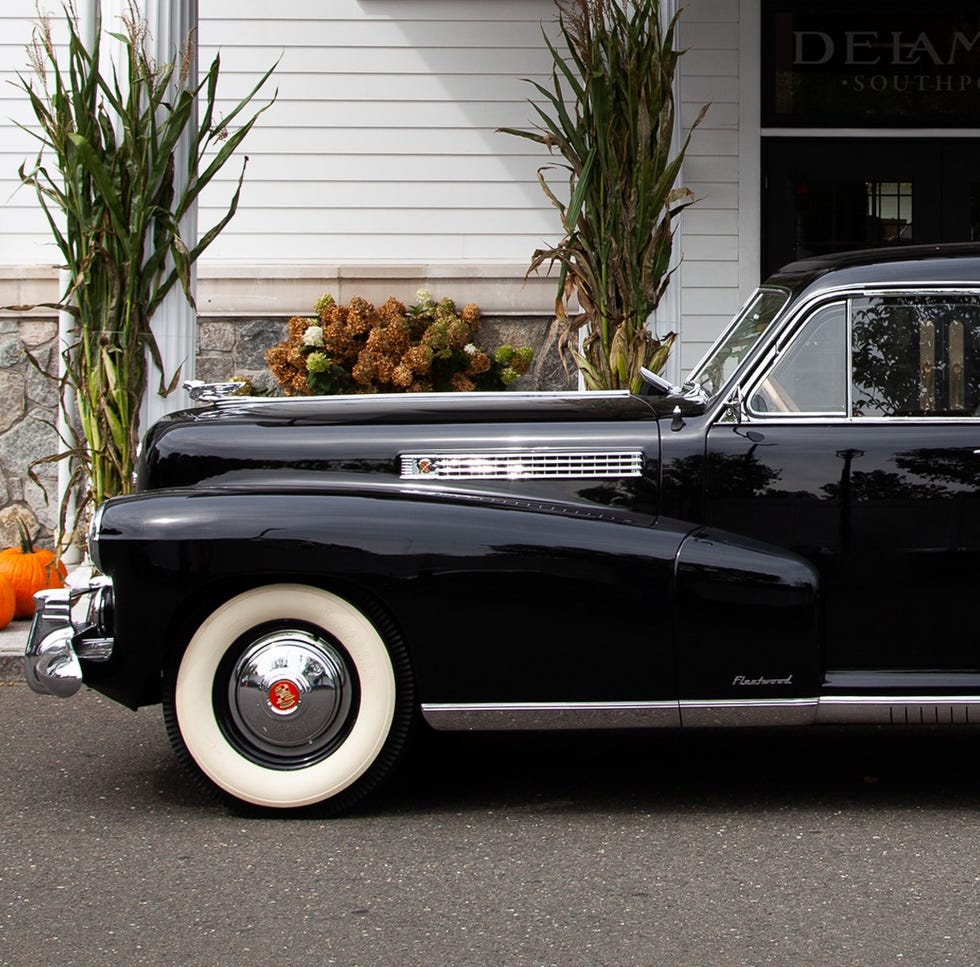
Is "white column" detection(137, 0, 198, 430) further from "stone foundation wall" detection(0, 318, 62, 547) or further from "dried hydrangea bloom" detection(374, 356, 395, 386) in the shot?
"stone foundation wall" detection(0, 318, 62, 547)

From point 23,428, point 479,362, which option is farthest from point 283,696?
point 23,428

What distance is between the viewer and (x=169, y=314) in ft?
25.7

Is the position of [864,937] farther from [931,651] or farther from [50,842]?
[50,842]

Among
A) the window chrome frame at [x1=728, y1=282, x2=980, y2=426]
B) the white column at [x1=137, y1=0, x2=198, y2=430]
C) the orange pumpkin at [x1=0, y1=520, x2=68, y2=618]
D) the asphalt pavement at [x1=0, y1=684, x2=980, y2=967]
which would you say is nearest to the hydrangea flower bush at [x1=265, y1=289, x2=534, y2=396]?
the white column at [x1=137, y1=0, x2=198, y2=430]

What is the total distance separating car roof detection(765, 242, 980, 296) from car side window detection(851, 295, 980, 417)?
6cm

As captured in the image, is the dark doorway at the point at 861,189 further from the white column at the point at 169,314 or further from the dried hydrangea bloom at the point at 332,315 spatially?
the white column at the point at 169,314

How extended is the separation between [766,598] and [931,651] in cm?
57

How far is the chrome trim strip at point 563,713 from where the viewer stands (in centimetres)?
471

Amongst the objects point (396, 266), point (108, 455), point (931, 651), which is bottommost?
point (931, 651)

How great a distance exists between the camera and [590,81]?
8188 mm

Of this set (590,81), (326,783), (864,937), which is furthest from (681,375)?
(864,937)

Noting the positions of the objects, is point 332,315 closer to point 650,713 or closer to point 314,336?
point 314,336

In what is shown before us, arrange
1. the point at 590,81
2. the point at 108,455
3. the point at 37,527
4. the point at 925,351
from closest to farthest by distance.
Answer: the point at 925,351, the point at 108,455, the point at 590,81, the point at 37,527

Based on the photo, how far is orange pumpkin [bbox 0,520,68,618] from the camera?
7.87 meters
